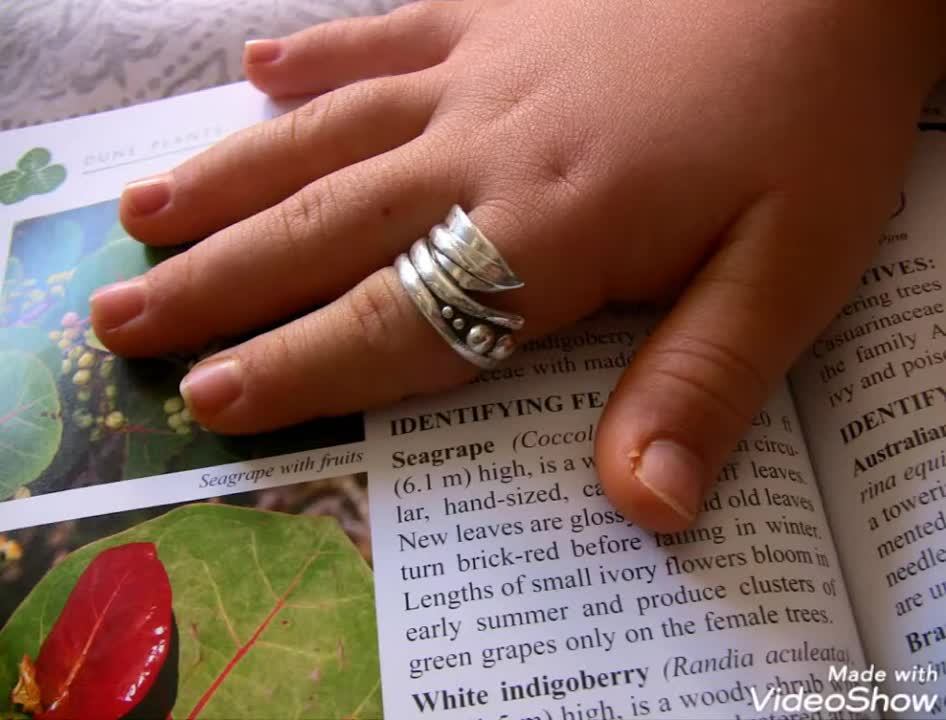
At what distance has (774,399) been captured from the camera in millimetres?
471

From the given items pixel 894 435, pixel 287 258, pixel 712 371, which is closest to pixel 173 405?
pixel 287 258

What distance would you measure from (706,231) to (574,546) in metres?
0.20

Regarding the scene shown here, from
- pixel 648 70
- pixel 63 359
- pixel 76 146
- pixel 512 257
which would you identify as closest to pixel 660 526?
pixel 512 257

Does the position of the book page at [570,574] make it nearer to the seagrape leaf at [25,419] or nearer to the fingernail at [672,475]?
the fingernail at [672,475]

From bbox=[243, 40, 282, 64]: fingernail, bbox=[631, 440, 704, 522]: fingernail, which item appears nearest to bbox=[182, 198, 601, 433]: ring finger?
bbox=[631, 440, 704, 522]: fingernail

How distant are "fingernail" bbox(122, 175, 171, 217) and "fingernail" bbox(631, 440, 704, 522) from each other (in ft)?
1.18

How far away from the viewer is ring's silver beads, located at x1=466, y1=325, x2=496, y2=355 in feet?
1.36

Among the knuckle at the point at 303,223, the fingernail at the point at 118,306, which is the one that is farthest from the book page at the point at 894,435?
the fingernail at the point at 118,306

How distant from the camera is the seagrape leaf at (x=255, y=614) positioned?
38 centimetres

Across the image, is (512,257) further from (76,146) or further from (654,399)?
(76,146)

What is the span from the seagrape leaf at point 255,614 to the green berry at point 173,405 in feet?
0.22

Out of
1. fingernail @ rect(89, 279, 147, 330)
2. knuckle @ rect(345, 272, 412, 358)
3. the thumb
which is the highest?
fingernail @ rect(89, 279, 147, 330)

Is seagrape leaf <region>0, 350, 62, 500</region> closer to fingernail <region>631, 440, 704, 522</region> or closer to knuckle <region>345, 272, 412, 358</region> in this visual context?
knuckle <region>345, 272, 412, 358</region>

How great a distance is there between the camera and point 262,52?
578mm
